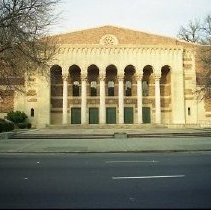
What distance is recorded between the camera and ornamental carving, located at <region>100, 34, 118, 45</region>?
168ft

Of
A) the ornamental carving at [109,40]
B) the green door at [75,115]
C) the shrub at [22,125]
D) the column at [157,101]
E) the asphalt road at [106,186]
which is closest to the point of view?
the asphalt road at [106,186]

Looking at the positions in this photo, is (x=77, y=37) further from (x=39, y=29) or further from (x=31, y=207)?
(x=31, y=207)

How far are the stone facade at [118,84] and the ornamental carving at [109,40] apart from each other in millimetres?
103

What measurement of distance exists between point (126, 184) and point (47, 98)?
1666 inches

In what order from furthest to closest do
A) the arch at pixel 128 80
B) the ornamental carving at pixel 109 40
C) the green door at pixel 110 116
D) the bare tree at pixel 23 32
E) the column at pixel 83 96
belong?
the arch at pixel 128 80 → the green door at pixel 110 116 → the ornamental carving at pixel 109 40 → the column at pixel 83 96 → the bare tree at pixel 23 32

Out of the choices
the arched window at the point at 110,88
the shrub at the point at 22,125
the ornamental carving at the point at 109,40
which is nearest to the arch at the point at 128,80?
the arched window at the point at 110,88

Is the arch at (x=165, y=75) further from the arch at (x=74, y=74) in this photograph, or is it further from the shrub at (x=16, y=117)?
the shrub at (x=16, y=117)

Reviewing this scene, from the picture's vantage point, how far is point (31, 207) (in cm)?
676

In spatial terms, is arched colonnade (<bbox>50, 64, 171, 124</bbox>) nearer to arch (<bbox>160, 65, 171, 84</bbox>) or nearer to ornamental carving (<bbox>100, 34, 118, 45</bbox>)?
arch (<bbox>160, 65, 171, 84</bbox>)

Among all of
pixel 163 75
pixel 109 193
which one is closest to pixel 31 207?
pixel 109 193

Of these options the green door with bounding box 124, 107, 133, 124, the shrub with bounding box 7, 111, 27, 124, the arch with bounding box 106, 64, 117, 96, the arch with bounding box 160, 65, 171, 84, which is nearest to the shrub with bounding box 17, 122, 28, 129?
the shrub with bounding box 7, 111, 27, 124

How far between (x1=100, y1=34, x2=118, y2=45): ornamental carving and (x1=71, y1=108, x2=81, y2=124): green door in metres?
9.47

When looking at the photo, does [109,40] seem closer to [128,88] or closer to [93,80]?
[93,80]

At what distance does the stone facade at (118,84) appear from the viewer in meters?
50.3
